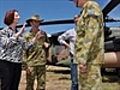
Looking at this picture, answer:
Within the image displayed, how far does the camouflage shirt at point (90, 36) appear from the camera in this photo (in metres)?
2.69

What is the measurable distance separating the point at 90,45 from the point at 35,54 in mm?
2091

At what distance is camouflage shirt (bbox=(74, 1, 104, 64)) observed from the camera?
2.69m

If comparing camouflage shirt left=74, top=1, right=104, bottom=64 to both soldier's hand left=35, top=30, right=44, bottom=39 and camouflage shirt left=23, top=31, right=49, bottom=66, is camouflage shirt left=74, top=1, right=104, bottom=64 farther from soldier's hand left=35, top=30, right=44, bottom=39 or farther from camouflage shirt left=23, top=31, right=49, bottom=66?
camouflage shirt left=23, top=31, right=49, bottom=66

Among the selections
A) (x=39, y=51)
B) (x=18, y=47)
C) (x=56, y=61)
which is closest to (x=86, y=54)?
(x=18, y=47)

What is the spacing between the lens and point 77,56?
2.76 m

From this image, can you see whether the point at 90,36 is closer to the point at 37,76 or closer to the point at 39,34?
the point at 39,34

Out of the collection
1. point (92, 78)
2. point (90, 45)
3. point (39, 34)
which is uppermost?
point (39, 34)

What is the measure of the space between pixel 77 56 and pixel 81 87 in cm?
32

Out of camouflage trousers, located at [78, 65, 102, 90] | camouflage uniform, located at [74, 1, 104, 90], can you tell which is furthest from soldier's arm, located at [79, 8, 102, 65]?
camouflage trousers, located at [78, 65, 102, 90]

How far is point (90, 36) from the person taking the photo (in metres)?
2.69

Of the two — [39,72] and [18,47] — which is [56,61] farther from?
[18,47]

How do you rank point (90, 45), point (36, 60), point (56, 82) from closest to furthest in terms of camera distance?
point (90, 45) → point (36, 60) → point (56, 82)

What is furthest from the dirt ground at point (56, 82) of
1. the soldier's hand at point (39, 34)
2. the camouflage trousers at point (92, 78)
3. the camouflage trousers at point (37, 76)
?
the camouflage trousers at point (92, 78)

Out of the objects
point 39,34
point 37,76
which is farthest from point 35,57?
point 39,34
